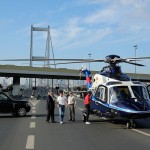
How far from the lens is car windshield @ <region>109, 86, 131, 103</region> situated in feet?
57.4

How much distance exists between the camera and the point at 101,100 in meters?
19.0

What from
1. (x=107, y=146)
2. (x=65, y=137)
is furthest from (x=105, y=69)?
(x=107, y=146)

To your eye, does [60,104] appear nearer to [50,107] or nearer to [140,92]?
[50,107]

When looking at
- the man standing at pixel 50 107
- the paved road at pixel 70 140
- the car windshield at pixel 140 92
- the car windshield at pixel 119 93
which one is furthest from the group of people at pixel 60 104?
the paved road at pixel 70 140

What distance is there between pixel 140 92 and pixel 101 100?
89.0 inches

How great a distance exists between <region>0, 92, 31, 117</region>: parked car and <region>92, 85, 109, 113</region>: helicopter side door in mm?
5755

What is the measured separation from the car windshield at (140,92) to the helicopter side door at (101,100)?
61.2 inches

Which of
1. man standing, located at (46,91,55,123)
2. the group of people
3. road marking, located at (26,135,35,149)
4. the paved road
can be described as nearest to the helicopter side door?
the group of people

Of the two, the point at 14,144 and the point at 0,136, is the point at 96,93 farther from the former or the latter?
the point at 14,144

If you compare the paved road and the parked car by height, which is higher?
the parked car

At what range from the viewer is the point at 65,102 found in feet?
66.0

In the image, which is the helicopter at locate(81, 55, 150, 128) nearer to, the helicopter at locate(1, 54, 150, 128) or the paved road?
the helicopter at locate(1, 54, 150, 128)

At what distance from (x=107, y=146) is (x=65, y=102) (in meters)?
8.92

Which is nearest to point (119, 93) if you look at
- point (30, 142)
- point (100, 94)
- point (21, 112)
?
point (100, 94)
